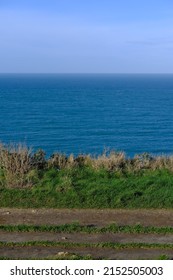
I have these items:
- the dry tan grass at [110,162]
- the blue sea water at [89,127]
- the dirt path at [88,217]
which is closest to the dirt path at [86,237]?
the dirt path at [88,217]

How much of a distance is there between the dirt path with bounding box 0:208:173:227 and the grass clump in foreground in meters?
0.39

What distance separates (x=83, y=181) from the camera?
17.7 metres

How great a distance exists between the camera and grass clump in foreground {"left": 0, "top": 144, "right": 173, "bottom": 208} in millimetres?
16219

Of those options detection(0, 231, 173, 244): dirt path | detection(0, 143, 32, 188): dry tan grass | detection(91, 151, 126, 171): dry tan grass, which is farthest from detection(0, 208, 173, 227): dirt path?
detection(91, 151, 126, 171): dry tan grass

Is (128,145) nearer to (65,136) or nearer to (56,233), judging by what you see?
(65,136)

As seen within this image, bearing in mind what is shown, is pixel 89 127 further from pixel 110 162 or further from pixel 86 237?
pixel 86 237

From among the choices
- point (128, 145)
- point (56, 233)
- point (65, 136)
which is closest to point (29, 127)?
point (65, 136)

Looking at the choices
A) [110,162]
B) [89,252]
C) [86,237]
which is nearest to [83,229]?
[86,237]

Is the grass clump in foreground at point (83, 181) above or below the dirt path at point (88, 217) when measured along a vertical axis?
above

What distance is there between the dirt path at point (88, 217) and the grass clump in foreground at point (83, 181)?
0.39 m

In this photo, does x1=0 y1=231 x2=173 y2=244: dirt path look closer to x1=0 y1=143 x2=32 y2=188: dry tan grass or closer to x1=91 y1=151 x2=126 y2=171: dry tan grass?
x1=0 y1=143 x2=32 y2=188: dry tan grass

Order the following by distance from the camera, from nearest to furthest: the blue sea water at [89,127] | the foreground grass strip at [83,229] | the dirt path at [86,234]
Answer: the dirt path at [86,234], the foreground grass strip at [83,229], the blue sea water at [89,127]

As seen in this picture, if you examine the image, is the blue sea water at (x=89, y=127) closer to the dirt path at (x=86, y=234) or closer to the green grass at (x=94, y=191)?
the green grass at (x=94, y=191)

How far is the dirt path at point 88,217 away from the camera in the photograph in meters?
14.6
